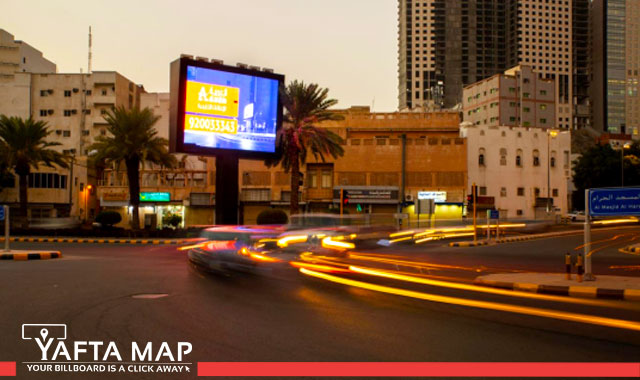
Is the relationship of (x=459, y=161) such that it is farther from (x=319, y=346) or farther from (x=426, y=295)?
(x=319, y=346)

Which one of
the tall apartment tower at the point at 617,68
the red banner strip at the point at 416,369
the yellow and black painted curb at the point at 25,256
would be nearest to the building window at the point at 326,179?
the yellow and black painted curb at the point at 25,256

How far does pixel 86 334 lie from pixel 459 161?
53.2 m

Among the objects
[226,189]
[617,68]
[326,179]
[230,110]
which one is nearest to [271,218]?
[226,189]

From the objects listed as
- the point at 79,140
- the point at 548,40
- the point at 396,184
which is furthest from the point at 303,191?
the point at 548,40

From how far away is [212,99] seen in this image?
29000 mm

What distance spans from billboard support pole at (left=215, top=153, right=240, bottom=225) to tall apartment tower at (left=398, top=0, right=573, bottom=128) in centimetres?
14572

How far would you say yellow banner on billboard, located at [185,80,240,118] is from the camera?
2844cm

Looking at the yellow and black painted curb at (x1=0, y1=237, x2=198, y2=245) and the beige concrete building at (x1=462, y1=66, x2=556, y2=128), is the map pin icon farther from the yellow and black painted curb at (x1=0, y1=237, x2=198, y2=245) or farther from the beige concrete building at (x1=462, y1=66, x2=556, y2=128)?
the beige concrete building at (x1=462, y1=66, x2=556, y2=128)

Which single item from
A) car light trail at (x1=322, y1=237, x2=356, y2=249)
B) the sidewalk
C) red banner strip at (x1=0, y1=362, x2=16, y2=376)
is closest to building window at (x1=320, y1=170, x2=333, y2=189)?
car light trail at (x1=322, y1=237, x2=356, y2=249)

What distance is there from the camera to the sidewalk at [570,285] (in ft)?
41.4

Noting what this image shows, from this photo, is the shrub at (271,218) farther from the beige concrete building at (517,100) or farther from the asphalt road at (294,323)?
the beige concrete building at (517,100)

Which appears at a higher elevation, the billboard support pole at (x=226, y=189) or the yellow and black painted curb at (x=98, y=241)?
the billboard support pole at (x=226, y=189)

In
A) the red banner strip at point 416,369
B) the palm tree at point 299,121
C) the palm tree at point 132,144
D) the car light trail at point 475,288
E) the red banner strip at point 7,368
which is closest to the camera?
the red banner strip at point 416,369

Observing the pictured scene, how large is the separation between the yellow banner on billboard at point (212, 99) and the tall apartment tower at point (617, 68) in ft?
546
